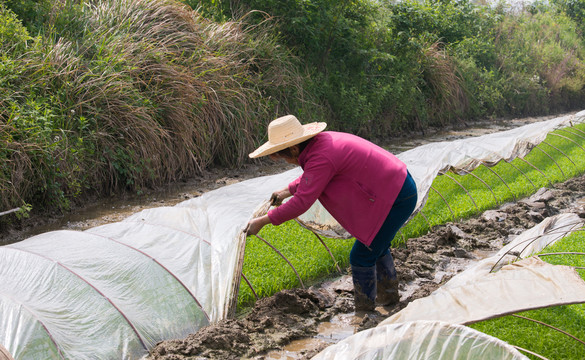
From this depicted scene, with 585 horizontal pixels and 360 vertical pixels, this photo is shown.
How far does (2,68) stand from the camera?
24.6 feet

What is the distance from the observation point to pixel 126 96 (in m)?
9.02

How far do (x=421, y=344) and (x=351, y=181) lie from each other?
1.76m

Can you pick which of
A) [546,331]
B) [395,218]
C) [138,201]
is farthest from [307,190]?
[138,201]

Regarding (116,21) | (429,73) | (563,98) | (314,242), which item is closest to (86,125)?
(116,21)

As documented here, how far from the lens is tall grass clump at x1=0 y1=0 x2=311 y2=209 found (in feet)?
25.0

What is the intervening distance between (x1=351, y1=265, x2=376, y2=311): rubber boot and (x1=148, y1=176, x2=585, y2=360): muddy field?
103mm

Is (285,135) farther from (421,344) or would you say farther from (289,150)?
(421,344)

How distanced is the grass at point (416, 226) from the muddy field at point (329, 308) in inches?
7.8

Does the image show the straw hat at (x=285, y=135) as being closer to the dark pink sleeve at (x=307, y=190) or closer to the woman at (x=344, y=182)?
the woman at (x=344, y=182)

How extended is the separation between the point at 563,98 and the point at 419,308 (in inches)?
993

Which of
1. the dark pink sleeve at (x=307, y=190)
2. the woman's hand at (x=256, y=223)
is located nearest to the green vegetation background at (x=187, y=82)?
the woman's hand at (x=256, y=223)

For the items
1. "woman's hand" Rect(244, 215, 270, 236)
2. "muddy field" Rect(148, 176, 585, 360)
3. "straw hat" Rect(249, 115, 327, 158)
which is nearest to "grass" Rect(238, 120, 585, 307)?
"muddy field" Rect(148, 176, 585, 360)

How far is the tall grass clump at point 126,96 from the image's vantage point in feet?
25.0

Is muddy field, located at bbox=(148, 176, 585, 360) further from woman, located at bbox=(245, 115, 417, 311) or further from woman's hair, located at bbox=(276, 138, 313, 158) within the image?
woman's hair, located at bbox=(276, 138, 313, 158)
